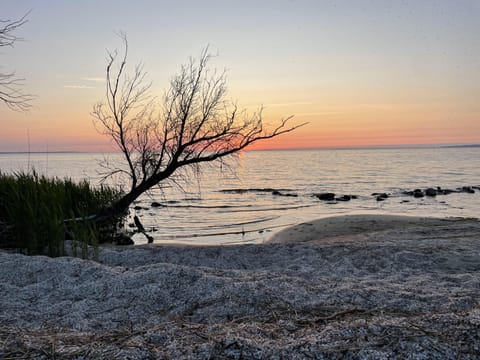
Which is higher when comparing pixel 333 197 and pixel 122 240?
pixel 122 240

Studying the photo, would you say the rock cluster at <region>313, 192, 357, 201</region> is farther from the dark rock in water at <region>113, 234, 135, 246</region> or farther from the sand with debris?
the sand with debris

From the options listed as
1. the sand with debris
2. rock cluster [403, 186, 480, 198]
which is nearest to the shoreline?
the sand with debris

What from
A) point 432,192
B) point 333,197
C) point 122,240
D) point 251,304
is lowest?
point 432,192

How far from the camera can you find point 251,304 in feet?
11.5

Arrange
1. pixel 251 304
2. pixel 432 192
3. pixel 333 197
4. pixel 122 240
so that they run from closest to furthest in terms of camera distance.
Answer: pixel 251 304
pixel 122 240
pixel 333 197
pixel 432 192

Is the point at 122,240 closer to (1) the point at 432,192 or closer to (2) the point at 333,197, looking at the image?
(2) the point at 333,197

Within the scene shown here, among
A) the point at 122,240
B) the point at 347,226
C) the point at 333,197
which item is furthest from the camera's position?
the point at 333,197

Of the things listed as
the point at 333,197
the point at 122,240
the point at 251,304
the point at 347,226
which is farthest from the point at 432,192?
the point at 251,304

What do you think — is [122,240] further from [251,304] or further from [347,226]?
[251,304]

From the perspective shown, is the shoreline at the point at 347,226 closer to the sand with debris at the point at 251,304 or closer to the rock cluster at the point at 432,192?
the sand with debris at the point at 251,304

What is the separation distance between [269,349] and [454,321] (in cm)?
117

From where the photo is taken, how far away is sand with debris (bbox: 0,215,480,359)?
90.0 inches

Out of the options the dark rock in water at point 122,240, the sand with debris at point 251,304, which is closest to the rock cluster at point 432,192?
the sand with debris at point 251,304

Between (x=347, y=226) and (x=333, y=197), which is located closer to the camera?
(x=347, y=226)
